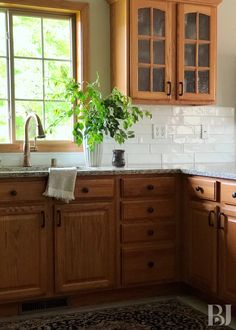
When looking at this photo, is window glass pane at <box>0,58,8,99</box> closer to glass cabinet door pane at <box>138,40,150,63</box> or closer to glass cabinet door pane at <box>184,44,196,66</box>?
glass cabinet door pane at <box>138,40,150,63</box>

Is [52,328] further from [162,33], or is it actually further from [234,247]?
[162,33]

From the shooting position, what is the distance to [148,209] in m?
3.25

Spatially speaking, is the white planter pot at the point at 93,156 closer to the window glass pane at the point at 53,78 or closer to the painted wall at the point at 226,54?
the window glass pane at the point at 53,78

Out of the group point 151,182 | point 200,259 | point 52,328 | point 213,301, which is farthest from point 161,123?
point 52,328

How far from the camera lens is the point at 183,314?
2.98 metres

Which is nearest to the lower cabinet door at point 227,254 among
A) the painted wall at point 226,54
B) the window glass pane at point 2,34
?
the painted wall at point 226,54

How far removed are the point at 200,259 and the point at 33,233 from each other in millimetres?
1099

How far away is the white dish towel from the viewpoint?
2932 mm

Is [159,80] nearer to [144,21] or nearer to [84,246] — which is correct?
[144,21]

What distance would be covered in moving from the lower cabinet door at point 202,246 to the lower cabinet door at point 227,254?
60mm

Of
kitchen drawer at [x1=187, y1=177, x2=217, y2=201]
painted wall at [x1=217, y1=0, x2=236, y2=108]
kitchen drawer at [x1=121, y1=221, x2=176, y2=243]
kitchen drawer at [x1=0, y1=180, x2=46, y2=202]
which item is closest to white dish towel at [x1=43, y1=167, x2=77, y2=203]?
kitchen drawer at [x1=0, y1=180, x2=46, y2=202]

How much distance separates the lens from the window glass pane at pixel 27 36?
3543mm

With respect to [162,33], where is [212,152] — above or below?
below

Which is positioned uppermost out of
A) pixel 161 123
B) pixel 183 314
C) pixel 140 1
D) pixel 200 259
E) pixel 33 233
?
pixel 140 1
